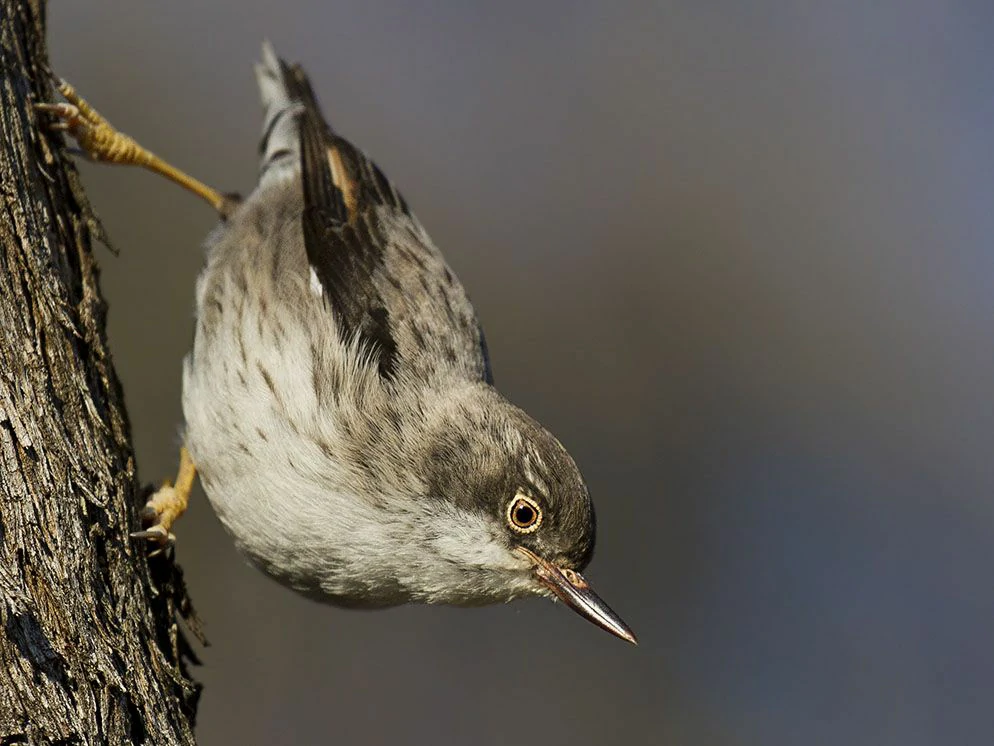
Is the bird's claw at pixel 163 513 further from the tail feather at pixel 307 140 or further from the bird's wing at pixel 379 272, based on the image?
the tail feather at pixel 307 140

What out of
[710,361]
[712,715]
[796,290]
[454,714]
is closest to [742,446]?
[710,361]

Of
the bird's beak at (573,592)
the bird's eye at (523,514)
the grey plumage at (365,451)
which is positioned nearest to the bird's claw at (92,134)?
the grey plumage at (365,451)

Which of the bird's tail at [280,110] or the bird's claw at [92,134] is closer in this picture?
the bird's claw at [92,134]

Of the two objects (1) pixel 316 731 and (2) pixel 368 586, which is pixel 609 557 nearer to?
(1) pixel 316 731

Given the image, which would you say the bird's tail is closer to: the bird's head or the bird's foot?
the bird's foot

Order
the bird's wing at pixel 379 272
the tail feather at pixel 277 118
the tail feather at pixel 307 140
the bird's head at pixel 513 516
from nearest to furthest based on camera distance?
1. the bird's head at pixel 513 516
2. the bird's wing at pixel 379 272
3. the tail feather at pixel 307 140
4. the tail feather at pixel 277 118

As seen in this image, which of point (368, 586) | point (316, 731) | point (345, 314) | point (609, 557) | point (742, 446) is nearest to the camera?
point (368, 586)

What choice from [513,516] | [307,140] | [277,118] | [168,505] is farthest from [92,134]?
[513,516]
